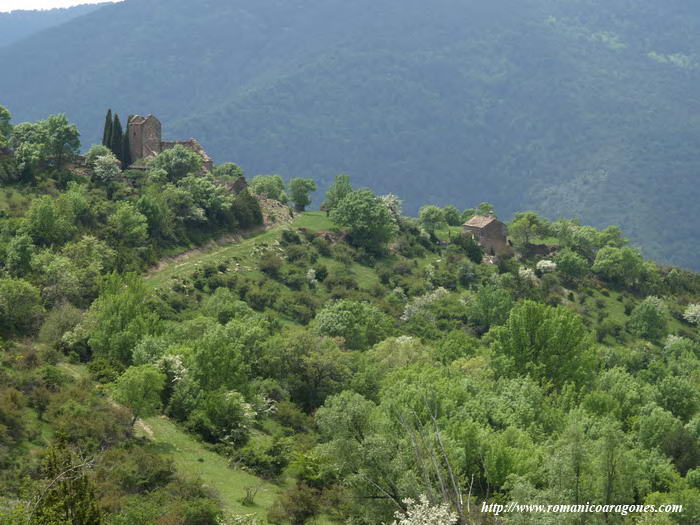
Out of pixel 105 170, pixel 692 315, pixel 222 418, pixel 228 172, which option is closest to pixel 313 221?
pixel 228 172

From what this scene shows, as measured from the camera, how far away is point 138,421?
57.8 m

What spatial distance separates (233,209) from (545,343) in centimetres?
5331

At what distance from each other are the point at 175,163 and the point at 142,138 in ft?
27.1

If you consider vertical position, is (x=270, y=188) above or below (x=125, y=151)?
below

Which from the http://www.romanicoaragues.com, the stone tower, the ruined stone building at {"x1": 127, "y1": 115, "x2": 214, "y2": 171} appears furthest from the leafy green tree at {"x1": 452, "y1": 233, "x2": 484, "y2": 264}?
the http://www.romanicoaragues.com

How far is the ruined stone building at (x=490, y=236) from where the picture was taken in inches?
5527

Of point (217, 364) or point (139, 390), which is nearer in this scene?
point (139, 390)

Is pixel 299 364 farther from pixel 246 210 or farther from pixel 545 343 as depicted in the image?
pixel 246 210

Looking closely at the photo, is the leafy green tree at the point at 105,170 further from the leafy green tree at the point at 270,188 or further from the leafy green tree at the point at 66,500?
the leafy green tree at the point at 66,500

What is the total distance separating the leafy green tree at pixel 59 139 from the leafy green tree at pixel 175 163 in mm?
9737

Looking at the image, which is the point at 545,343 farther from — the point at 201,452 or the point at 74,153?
the point at 74,153

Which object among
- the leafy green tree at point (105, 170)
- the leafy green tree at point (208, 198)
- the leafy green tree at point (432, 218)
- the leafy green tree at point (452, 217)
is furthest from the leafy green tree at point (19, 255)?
the leafy green tree at point (452, 217)

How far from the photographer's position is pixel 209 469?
52.8 meters

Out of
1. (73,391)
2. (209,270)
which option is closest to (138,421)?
(73,391)
